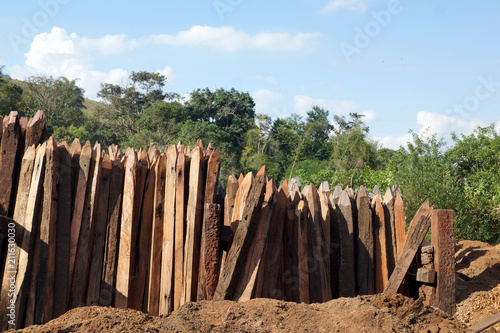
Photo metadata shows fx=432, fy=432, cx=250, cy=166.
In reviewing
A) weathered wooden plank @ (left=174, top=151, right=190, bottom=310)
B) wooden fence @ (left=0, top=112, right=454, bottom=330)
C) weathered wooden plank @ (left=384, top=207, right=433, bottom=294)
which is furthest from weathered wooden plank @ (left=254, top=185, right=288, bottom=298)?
weathered wooden plank @ (left=384, top=207, right=433, bottom=294)

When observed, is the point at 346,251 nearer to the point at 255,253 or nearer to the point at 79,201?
the point at 255,253

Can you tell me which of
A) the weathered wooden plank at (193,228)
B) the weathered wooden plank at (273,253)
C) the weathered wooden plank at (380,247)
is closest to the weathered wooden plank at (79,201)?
the weathered wooden plank at (193,228)

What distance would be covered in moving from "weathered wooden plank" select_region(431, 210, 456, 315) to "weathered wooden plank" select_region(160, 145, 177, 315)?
9.17 ft

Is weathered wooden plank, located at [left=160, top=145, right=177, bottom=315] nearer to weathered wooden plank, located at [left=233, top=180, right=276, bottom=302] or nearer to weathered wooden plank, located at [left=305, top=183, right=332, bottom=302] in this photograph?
weathered wooden plank, located at [left=233, top=180, right=276, bottom=302]

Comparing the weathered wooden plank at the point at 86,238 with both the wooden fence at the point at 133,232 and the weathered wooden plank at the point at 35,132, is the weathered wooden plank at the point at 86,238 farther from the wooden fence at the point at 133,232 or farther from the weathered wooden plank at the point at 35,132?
the weathered wooden plank at the point at 35,132

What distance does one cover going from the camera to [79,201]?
3.98m

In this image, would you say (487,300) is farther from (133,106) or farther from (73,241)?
(133,106)

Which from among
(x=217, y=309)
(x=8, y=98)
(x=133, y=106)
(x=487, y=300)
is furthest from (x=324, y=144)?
(x=217, y=309)

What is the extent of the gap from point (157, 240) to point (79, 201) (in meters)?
0.81

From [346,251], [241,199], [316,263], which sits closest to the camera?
[241,199]

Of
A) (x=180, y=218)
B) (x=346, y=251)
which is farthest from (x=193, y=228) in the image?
(x=346, y=251)

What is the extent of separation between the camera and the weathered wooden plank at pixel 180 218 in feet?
13.1

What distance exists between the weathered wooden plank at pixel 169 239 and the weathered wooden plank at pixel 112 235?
1.42 feet

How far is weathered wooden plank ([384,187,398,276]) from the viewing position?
4961mm
